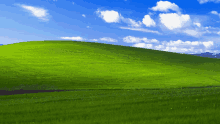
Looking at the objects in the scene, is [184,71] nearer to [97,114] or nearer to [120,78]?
[120,78]

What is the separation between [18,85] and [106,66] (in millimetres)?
21378

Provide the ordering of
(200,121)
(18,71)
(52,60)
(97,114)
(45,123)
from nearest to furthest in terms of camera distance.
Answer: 1. (200,121)
2. (45,123)
3. (97,114)
4. (18,71)
5. (52,60)

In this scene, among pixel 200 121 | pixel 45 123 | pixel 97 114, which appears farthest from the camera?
pixel 97 114

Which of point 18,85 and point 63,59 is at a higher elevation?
point 63,59

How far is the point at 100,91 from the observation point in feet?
84.6

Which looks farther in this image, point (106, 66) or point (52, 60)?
point (52, 60)

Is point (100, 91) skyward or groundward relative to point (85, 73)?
groundward

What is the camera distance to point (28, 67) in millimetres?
43156

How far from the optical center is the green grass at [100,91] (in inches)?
378

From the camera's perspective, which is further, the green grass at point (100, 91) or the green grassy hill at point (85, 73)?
the green grassy hill at point (85, 73)

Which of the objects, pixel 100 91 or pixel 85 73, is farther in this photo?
pixel 85 73

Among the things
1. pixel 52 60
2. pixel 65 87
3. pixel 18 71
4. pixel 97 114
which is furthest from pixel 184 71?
pixel 97 114

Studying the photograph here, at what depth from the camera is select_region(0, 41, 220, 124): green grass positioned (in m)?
9.60

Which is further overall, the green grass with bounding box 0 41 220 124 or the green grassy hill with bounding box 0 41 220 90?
the green grassy hill with bounding box 0 41 220 90
